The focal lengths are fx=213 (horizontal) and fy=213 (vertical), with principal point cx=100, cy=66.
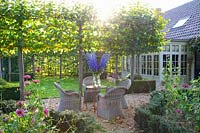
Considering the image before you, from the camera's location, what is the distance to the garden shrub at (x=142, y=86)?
8.74 meters

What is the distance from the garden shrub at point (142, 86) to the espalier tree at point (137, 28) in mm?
1892

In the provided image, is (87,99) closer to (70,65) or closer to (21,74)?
(21,74)

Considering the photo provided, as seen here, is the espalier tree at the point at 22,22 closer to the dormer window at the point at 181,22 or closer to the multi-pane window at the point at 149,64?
the multi-pane window at the point at 149,64

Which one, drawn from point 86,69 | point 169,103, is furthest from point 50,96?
point 86,69

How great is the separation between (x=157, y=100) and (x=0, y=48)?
4418 mm

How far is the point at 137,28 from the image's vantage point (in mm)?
7016

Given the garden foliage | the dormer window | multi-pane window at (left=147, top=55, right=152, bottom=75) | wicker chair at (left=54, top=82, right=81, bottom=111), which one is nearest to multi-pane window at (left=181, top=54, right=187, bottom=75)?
multi-pane window at (left=147, top=55, right=152, bottom=75)

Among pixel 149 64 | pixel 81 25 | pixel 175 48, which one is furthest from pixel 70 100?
pixel 149 64

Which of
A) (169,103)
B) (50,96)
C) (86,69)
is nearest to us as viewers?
(169,103)

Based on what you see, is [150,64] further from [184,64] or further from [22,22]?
[22,22]

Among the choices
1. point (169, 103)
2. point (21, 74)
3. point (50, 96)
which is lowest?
point (50, 96)

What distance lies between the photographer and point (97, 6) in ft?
17.8

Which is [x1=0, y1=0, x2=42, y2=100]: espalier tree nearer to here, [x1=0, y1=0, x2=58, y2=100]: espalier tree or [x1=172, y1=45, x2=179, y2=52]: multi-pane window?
[x1=0, y1=0, x2=58, y2=100]: espalier tree

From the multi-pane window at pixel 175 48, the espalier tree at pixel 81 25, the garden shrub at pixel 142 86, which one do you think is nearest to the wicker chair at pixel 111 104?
the espalier tree at pixel 81 25
